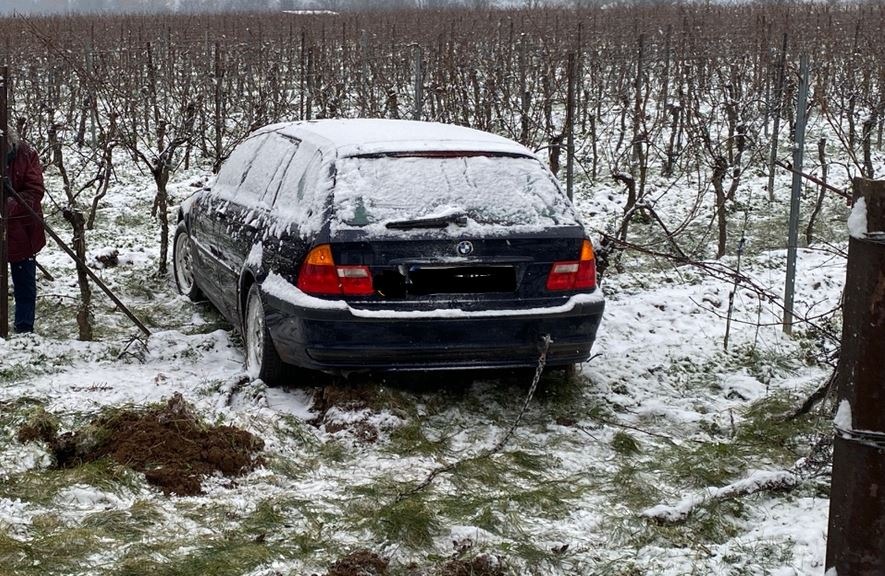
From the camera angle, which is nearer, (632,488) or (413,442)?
(632,488)

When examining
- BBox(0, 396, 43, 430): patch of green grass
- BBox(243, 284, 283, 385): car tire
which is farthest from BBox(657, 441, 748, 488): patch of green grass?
BBox(0, 396, 43, 430): patch of green grass

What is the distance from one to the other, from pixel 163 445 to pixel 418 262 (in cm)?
155

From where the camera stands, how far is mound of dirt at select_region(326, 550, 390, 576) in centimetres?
358

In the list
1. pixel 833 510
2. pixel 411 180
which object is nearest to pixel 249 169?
pixel 411 180

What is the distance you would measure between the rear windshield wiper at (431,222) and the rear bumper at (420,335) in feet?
1.47

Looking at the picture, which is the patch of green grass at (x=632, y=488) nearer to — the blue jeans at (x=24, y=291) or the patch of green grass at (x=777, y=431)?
the patch of green grass at (x=777, y=431)

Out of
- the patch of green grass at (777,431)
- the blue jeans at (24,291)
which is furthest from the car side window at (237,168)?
the patch of green grass at (777,431)

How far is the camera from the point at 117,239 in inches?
431

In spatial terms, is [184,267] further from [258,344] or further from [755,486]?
[755,486]

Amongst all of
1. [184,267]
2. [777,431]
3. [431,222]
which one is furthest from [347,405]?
[184,267]

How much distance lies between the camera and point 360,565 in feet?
11.9

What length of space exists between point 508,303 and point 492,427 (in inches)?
26.1

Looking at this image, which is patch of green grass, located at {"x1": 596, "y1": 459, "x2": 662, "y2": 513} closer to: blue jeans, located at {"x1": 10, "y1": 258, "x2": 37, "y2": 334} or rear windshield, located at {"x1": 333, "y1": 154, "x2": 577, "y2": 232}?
rear windshield, located at {"x1": 333, "y1": 154, "x2": 577, "y2": 232}

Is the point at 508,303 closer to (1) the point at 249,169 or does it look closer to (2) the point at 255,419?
(2) the point at 255,419
